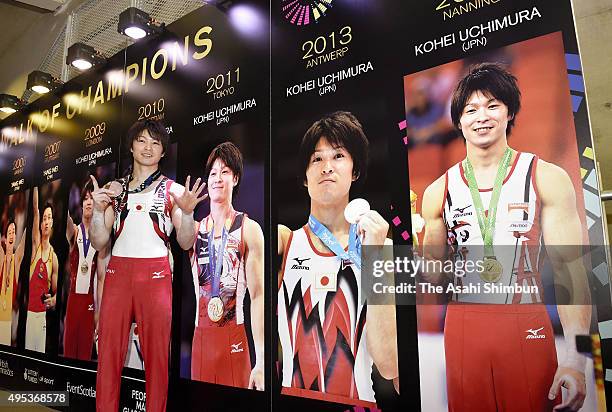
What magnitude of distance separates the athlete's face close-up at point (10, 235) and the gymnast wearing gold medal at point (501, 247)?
13.9ft

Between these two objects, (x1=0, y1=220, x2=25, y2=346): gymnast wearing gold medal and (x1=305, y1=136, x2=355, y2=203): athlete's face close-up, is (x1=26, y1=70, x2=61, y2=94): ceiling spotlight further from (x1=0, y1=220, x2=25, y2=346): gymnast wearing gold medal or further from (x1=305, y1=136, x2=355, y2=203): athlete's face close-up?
(x1=305, y1=136, x2=355, y2=203): athlete's face close-up

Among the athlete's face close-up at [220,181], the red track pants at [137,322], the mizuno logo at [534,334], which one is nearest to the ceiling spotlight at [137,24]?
the athlete's face close-up at [220,181]

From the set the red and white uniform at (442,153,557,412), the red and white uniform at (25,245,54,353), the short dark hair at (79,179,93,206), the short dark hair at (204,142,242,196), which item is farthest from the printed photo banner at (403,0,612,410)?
the red and white uniform at (25,245,54,353)

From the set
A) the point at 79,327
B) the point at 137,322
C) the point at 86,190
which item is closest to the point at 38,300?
the point at 79,327

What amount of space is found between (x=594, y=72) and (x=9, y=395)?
5.00 meters

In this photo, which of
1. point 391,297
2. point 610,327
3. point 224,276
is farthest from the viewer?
point 224,276

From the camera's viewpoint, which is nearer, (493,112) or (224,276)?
(493,112)

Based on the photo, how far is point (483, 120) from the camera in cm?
190

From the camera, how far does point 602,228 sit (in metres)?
1.62

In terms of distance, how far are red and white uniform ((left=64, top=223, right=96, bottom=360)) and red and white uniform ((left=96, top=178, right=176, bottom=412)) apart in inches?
9.2

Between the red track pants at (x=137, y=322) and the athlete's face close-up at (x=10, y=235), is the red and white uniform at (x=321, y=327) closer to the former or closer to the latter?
the red track pants at (x=137, y=322)

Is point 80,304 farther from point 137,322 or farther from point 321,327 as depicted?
point 321,327

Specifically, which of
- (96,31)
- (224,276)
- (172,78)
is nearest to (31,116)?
(96,31)

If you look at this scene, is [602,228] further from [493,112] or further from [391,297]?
[391,297]
